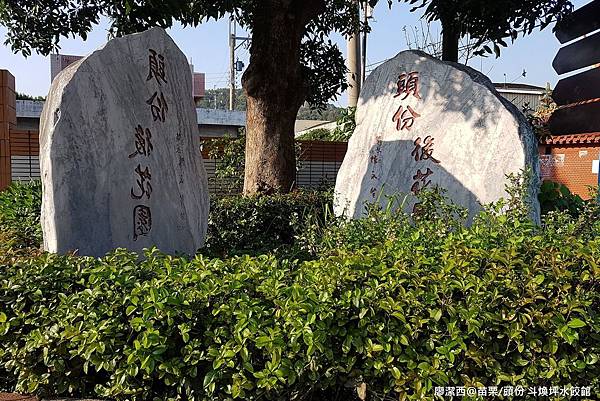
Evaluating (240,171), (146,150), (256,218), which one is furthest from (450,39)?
(240,171)

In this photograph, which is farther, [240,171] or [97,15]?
[240,171]

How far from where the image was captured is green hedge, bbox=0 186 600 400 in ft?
8.49

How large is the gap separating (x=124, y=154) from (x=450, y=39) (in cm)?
441

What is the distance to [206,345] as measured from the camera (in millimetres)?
2650

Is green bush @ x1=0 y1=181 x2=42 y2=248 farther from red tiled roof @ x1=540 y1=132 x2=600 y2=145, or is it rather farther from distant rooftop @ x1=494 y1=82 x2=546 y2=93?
distant rooftop @ x1=494 y1=82 x2=546 y2=93

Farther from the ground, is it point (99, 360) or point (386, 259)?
point (386, 259)

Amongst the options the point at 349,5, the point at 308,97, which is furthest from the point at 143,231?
the point at 349,5

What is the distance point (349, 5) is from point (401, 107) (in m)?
5.46

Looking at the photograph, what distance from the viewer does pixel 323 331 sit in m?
2.57

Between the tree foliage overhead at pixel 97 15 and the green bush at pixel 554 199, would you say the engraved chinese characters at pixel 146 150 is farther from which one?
the green bush at pixel 554 199

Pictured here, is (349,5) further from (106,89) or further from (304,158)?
(106,89)

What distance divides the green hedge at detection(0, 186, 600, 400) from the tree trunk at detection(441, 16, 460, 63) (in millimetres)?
4777

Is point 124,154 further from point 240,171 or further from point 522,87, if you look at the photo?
point 522,87

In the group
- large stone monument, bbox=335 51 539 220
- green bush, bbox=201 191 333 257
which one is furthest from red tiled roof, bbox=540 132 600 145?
large stone monument, bbox=335 51 539 220
